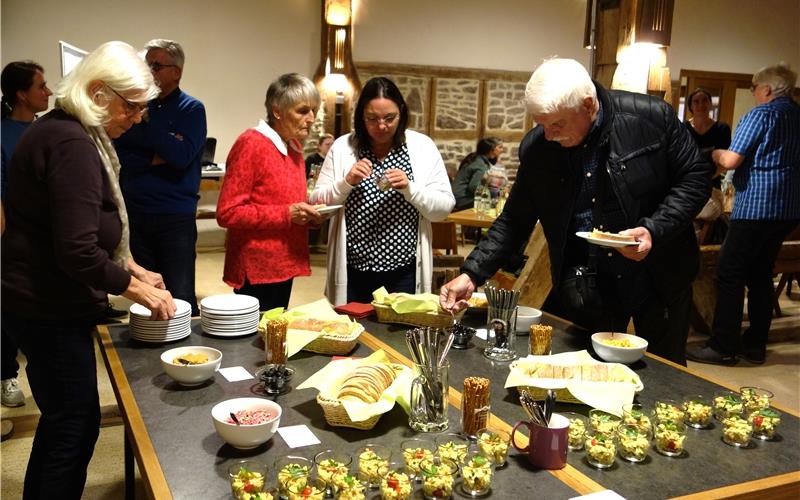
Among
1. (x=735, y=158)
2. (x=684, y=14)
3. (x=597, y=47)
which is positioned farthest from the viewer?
(x=684, y=14)

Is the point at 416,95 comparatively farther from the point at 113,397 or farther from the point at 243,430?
the point at 243,430

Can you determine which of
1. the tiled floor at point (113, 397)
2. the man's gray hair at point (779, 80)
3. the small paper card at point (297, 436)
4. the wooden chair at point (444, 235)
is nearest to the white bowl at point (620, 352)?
the tiled floor at point (113, 397)

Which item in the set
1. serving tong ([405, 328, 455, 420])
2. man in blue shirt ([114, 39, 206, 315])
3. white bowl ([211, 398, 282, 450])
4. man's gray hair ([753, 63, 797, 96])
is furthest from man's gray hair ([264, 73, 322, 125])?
man's gray hair ([753, 63, 797, 96])

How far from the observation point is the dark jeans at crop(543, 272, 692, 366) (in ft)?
7.81

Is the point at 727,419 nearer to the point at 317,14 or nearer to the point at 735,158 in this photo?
the point at 735,158

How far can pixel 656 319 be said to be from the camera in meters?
2.42

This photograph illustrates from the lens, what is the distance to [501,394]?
1792 mm

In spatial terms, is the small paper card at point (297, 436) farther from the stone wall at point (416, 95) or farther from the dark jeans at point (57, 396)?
the stone wall at point (416, 95)

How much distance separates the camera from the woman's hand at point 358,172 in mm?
2834

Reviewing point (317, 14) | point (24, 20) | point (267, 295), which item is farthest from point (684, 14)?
point (267, 295)

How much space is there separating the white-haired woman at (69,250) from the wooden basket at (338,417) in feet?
2.26

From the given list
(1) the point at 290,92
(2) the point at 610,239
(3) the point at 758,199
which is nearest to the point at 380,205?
(1) the point at 290,92

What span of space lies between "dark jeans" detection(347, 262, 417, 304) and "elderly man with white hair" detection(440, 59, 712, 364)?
1.93 feet

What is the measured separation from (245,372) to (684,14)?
9.51 metres
